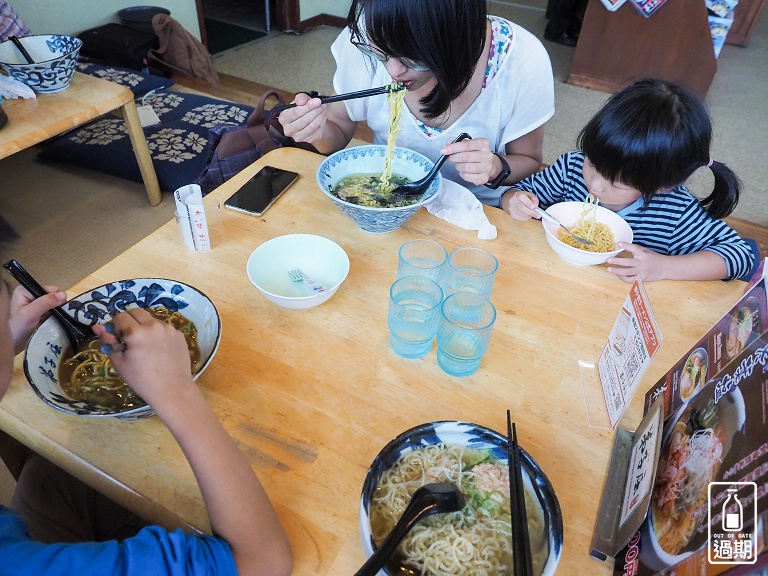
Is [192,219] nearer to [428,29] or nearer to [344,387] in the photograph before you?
[344,387]

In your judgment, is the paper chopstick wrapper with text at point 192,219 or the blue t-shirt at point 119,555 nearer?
the blue t-shirt at point 119,555

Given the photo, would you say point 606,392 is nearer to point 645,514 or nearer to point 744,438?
point 645,514

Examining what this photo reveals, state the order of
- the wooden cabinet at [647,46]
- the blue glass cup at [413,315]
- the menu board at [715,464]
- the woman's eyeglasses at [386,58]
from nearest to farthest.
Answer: the menu board at [715,464]
the blue glass cup at [413,315]
the woman's eyeglasses at [386,58]
the wooden cabinet at [647,46]

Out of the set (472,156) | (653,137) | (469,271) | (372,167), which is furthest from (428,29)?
(653,137)

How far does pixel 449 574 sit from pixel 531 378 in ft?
1.35

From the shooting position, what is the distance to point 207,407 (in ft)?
2.48

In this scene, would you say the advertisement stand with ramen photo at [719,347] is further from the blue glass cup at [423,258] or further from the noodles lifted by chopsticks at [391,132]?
the noodles lifted by chopsticks at [391,132]

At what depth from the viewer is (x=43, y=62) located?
207 centimetres

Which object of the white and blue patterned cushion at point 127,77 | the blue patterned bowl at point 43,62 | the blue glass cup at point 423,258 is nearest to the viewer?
the blue glass cup at point 423,258

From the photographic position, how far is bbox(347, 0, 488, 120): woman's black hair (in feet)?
3.58

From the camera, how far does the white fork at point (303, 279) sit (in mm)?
1108

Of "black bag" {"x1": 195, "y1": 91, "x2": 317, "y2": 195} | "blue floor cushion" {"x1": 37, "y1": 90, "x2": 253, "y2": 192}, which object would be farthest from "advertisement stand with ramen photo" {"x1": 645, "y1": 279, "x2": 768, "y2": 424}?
"blue floor cushion" {"x1": 37, "y1": 90, "x2": 253, "y2": 192}

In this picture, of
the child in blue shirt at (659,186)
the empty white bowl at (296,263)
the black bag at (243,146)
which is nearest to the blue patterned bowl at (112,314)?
the empty white bowl at (296,263)

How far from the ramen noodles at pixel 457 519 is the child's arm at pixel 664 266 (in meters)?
0.67
